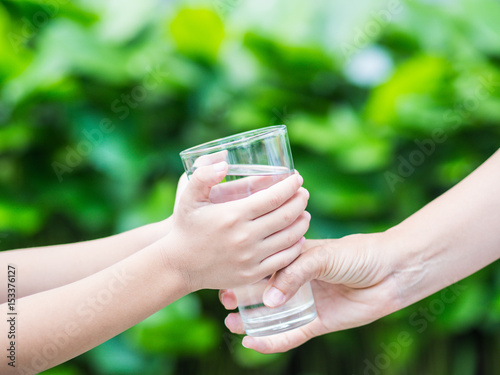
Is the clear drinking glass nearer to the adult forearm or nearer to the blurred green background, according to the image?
the adult forearm

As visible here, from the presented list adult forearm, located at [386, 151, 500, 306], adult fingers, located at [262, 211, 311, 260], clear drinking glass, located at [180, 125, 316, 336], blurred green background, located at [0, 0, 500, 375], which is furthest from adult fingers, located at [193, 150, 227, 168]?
blurred green background, located at [0, 0, 500, 375]

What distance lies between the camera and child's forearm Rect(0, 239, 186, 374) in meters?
0.67

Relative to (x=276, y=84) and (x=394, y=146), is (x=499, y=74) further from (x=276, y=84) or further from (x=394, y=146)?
(x=276, y=84)

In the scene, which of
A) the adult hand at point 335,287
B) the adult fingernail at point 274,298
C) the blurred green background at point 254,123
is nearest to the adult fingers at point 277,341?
the adult hand at point 335,287

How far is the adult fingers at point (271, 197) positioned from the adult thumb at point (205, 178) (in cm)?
5

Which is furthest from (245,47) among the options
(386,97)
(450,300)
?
(450,300)

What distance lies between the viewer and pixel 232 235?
0.67 m

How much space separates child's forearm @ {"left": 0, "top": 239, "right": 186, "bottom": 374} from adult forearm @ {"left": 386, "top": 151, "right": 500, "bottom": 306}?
376 millimetres

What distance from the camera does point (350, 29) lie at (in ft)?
4.36

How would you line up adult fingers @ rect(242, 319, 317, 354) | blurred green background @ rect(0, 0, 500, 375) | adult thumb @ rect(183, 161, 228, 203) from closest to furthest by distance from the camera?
adult thumb @ rect(183, 161, 228, 203) → adult fingers @ rect(242, 319, 317, 354) → blurred green background @ rect(0, 0, 500, 375)

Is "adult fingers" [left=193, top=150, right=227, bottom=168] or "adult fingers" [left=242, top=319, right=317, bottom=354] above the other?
"adult fingers" [left=193, top=150, right=227, bottom=168]

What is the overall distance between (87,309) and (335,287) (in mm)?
409

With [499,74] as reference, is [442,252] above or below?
below

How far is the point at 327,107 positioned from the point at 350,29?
0.21 m
